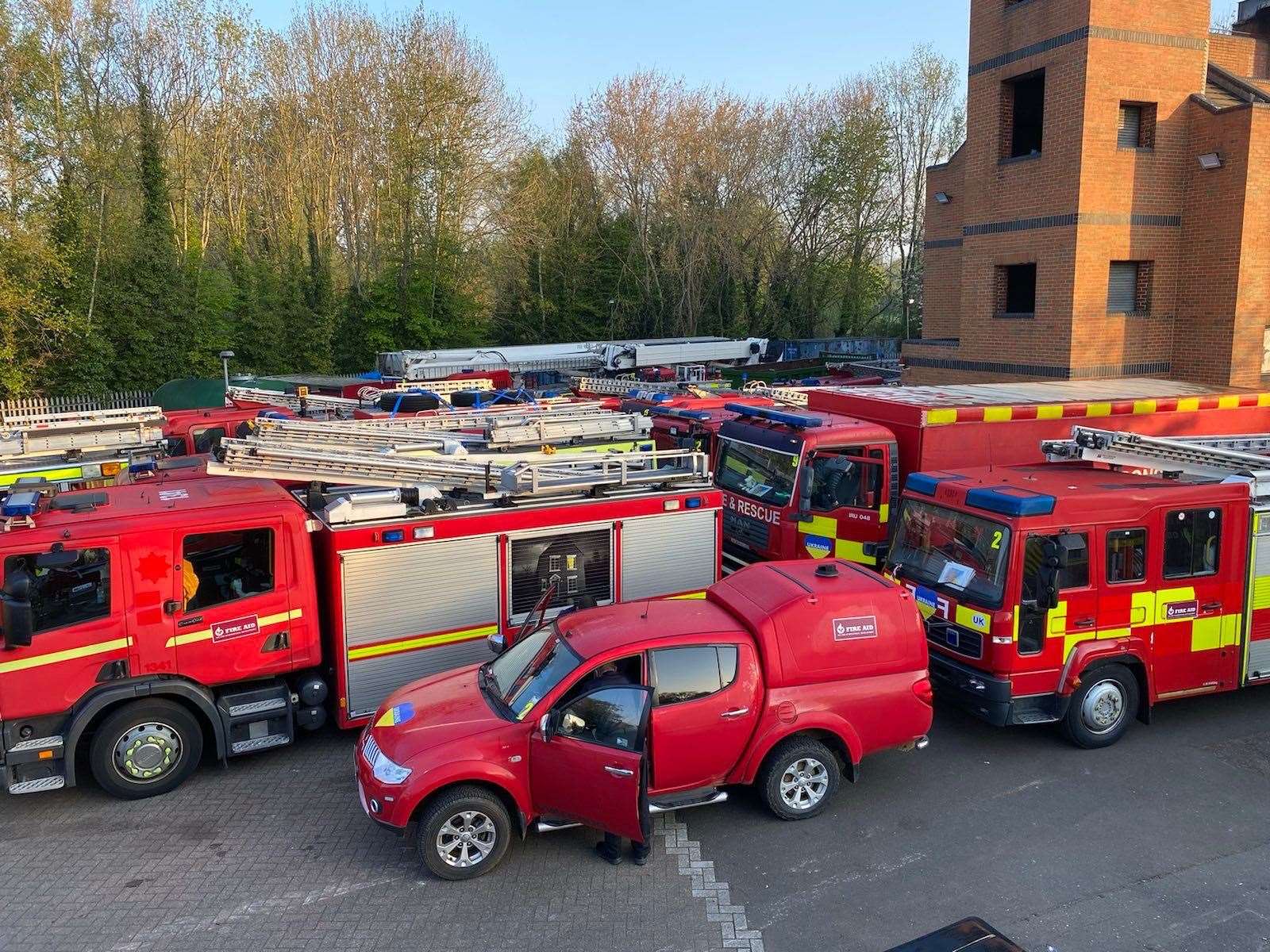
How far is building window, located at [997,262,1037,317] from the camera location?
19.8 m

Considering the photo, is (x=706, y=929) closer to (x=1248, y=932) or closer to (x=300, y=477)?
(x=1248, y=932)

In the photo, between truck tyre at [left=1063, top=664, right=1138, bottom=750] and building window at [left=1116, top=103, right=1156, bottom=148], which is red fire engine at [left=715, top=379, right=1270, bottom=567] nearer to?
truck tyre at [left=1063, top=664, right=1138, bottom=750]

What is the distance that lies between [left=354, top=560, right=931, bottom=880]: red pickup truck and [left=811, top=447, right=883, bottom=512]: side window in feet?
11.7

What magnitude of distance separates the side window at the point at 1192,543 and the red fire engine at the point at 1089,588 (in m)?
0.01

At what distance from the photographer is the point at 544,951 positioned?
18.2 feet

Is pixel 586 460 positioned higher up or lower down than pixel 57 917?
higher up

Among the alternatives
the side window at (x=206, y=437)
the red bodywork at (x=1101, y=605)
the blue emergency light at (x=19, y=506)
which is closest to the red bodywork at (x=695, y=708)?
the red bodywork at (x=1101, y=605)

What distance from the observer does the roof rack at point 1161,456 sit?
8.95 metres

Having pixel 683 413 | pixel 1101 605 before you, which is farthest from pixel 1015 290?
pixel 1101 605

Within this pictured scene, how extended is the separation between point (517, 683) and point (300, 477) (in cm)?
313

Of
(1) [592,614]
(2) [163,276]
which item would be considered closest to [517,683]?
(1) [592,614]

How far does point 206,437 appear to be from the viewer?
14.9m

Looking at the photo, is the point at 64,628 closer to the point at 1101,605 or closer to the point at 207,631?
the point at 207,631

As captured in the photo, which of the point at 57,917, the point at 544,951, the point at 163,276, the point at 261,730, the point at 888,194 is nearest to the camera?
the point at 544,951
